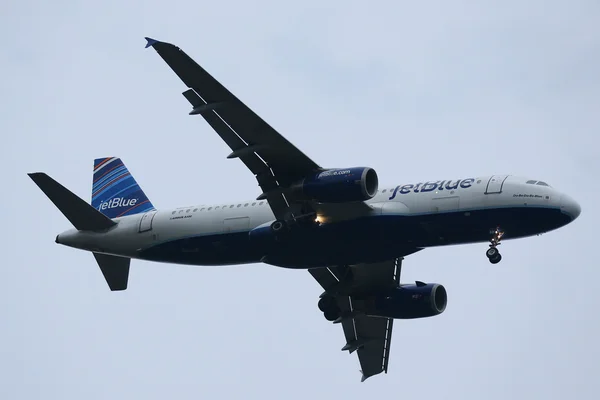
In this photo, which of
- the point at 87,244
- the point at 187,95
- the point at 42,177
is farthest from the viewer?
the point at 87,244

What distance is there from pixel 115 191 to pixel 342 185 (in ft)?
54.9

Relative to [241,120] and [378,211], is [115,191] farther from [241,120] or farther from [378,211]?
[378,211]

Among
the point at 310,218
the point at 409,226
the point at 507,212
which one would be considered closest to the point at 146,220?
the point at 310,218

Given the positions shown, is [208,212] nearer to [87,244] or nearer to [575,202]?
[87,244]

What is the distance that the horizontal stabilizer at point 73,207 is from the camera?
174ft

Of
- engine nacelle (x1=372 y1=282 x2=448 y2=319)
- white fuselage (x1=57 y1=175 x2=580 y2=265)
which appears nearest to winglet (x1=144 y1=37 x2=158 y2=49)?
white fuselage (x1=57 y1=175 x2=580 y2=265)

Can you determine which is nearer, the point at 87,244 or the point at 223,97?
the point at 223,97

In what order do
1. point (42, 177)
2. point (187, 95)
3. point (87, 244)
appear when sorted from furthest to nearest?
Result: point (87, 244) < point (42, 177) < point (187, 95)

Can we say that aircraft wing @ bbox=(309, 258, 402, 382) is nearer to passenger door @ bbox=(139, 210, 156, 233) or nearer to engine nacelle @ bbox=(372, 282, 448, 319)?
engine nacelle @ bbox=(372, 282, 448, 319)

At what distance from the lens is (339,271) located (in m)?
57.8

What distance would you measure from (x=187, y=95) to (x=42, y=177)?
A: 9.33 meters

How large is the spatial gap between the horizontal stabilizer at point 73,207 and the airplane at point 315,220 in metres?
0.06

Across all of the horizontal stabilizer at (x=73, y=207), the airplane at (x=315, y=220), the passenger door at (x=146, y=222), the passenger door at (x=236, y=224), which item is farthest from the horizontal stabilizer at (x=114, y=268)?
the passenger door at (x=236, y=224)

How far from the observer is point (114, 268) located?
2263 inches
